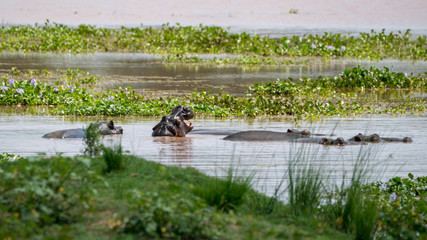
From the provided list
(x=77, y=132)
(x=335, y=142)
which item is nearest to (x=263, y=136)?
(x=335, y=142)

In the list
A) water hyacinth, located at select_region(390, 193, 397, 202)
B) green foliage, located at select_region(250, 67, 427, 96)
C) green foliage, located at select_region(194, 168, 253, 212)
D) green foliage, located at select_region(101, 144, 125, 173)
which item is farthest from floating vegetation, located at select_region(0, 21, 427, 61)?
green foliage, located at select_region(194, 168, 253, 212)

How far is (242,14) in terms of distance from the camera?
153ft

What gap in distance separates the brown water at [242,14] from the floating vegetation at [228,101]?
15429mm

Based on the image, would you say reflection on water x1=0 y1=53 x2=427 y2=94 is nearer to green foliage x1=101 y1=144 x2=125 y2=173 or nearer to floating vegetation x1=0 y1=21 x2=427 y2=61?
floating vegetation x1=0 y1=21 x2=427 y2=61

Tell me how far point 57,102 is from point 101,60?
9.33m

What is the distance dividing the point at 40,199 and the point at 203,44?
21277 millimetres

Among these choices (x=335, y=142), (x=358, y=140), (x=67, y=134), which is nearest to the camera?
(x=335, y=142)

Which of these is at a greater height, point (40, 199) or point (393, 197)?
point (40, 199)

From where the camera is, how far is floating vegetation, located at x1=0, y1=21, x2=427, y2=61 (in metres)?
25.6

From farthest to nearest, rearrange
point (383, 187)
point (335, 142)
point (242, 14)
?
point (242, 14) < point (335, 142) < point (383, 187)

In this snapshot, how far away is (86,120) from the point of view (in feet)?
41.5

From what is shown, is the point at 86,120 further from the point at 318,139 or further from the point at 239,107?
the point at 318,139

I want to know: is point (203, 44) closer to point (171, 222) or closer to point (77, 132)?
point (77, 132)

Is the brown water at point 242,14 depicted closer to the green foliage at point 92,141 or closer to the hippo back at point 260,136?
the hippo back at point 260,136
